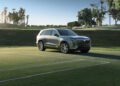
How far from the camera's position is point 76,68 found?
17.5m

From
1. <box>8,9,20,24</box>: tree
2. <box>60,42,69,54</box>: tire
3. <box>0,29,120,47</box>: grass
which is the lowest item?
<box>60,42,69,54</box>: tire

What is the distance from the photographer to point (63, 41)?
89.7 feet

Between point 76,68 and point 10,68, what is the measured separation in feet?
9.11

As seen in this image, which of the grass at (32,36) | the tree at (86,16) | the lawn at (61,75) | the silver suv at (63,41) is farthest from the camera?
the tree at (86,16)

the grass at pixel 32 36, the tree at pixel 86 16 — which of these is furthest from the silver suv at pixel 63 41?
the tree at pixel 86 16

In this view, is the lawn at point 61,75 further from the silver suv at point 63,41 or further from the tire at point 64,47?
the tire at point 64,47

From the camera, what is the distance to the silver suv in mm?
26812

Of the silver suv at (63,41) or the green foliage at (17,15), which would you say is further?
the green foliage at (17,15)

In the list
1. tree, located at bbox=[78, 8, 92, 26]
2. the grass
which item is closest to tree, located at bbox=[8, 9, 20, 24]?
tree, located at bbox=[78, 8, 92, 26]

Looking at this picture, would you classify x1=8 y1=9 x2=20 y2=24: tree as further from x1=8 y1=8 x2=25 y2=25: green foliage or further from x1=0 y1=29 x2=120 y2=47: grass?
x1=0 y1=29 x2=120 y2=47: grass

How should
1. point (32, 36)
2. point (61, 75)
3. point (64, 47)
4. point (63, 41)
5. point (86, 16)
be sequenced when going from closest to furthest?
point (61, 75)
point (64, 47)
point (63, 41)
point (32, 36)
point (86, 16)

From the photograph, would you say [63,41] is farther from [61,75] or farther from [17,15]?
[17,15]

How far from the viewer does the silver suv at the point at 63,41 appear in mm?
26812

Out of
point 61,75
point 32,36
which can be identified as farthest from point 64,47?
point 32,36
